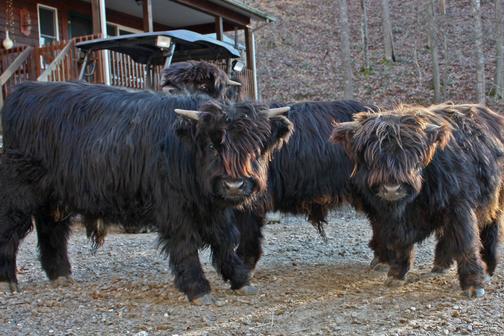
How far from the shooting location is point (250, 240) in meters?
6.24

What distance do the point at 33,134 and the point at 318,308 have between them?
3.22m

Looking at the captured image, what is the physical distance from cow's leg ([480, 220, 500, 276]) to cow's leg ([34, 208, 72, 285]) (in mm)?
4175

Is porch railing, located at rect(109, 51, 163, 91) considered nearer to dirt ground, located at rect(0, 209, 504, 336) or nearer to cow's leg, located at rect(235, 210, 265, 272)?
dirt ground, located at rect(0, 209, 504, 336)

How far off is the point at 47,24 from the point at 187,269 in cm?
1357

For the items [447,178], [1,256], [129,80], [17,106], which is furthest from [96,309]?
[129,80]

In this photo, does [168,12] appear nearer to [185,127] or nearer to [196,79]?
[196,79]

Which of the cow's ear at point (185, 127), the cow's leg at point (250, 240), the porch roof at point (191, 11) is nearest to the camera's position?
the cow's ear at point (185, 127)

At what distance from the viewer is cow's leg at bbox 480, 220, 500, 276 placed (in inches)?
223

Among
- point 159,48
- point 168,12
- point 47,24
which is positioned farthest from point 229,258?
point 168,12

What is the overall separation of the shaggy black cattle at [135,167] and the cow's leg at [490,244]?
2209 millimetres

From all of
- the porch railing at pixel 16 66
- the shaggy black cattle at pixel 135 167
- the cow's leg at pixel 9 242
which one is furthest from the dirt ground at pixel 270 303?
the porch railing at pixel 16 66

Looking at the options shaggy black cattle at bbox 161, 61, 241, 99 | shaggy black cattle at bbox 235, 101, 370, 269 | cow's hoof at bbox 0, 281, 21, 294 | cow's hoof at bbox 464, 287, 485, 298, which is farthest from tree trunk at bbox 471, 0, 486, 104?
cow's hoof at bbox 0, 281, 21, 294

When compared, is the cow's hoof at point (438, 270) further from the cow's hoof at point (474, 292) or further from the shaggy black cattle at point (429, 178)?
the cow's hoof at point (474, 292)

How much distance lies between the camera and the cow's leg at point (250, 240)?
6125mm
